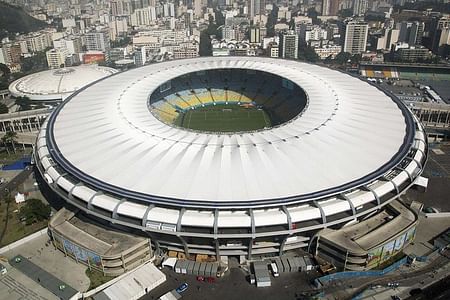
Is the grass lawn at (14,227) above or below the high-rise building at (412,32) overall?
below

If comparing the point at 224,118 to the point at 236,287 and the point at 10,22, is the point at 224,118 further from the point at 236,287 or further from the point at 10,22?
the point at 10,22

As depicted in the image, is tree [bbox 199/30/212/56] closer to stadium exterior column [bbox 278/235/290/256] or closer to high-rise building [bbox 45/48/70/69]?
high-rise building [bbox 45/48/70/69]

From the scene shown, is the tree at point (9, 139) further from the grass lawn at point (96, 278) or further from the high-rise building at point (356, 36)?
the high-rise building at point (356, 36)

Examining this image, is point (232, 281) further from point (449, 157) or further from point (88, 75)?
point (88, 75)

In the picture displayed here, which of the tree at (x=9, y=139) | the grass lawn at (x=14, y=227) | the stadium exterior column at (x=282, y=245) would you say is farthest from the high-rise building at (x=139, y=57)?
the stadium exterior column at (x=282, y=245)

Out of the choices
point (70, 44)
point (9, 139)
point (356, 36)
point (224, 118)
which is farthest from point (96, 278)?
point (356, 36)

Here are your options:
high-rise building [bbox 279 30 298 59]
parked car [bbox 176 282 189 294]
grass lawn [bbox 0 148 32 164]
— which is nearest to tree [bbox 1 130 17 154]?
grass lawn [bbox 0 148 32 164]

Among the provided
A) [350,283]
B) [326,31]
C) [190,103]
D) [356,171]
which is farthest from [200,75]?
[326,31]
